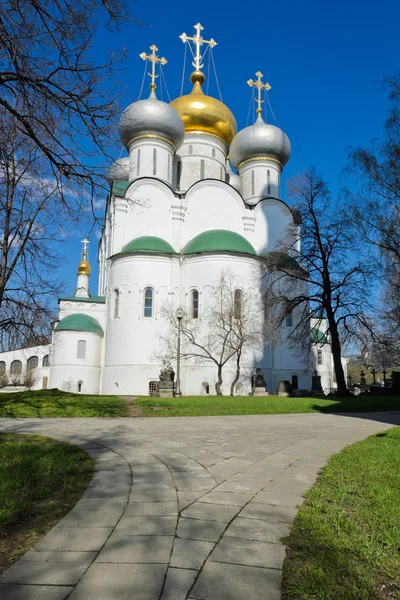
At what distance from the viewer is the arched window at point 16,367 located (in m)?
49.4

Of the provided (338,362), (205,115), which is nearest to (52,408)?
(338,362)

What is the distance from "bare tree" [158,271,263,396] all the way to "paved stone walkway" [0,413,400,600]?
1908 centimetres

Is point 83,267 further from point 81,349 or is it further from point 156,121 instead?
point 156,121

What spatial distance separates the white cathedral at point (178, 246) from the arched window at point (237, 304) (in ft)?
0.46

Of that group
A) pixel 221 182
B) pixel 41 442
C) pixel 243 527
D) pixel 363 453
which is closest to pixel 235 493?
pixel 243 527

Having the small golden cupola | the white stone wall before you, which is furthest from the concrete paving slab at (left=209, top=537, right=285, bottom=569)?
the small golden cupola

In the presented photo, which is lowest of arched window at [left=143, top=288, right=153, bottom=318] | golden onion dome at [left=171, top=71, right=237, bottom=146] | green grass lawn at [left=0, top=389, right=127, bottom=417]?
green grass lawn at [left=0, top=389, right=127, bottom=417]

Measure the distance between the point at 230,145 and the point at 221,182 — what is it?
5.85 metres

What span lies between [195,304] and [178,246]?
432cm

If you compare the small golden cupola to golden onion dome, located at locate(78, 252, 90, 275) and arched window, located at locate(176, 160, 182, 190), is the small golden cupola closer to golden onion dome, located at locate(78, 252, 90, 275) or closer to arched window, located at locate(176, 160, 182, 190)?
arched window, located at locate(176, 160, 182, 190)

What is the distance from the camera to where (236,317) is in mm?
26500

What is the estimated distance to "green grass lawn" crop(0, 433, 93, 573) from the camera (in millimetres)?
3236

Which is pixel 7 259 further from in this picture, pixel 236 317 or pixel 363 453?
pixel 236 317

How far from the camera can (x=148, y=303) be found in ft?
90.4
